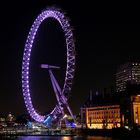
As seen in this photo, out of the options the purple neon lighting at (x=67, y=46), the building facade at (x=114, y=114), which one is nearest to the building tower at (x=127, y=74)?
the building facade at (x=114, y=114)

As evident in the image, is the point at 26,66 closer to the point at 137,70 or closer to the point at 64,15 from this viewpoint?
the point at 64,15

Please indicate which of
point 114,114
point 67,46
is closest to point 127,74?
point 114,114

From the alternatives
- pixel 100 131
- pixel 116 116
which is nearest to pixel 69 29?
pixel 100 131

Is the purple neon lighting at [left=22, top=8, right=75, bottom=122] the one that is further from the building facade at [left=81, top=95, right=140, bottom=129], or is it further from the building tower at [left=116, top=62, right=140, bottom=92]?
the building tower at [left=116, top=62, right=140, bottom=92]

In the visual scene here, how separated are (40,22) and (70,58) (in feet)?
19.7

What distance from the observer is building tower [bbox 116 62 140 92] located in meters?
144

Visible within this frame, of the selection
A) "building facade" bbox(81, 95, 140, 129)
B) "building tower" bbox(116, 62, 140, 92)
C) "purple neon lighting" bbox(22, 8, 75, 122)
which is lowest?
"building facade" bbox(81, 95, 140, 129)

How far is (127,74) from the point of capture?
481ft

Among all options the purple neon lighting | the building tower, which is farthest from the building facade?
the building tower

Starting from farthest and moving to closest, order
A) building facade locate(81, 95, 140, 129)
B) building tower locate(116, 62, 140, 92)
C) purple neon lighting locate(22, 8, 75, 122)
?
building tower locate(116, 62, 140, 92)
building facade locate(81, 95, 140, 129)
purple neon lighting locate(22, 8, 75, 122)

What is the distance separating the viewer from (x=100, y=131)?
69.2 metres

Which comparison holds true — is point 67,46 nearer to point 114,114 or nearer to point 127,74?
point 114,114

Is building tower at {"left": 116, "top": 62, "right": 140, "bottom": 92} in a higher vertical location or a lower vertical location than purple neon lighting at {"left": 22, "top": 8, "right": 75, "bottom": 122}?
higher

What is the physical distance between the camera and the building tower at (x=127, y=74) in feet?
473
